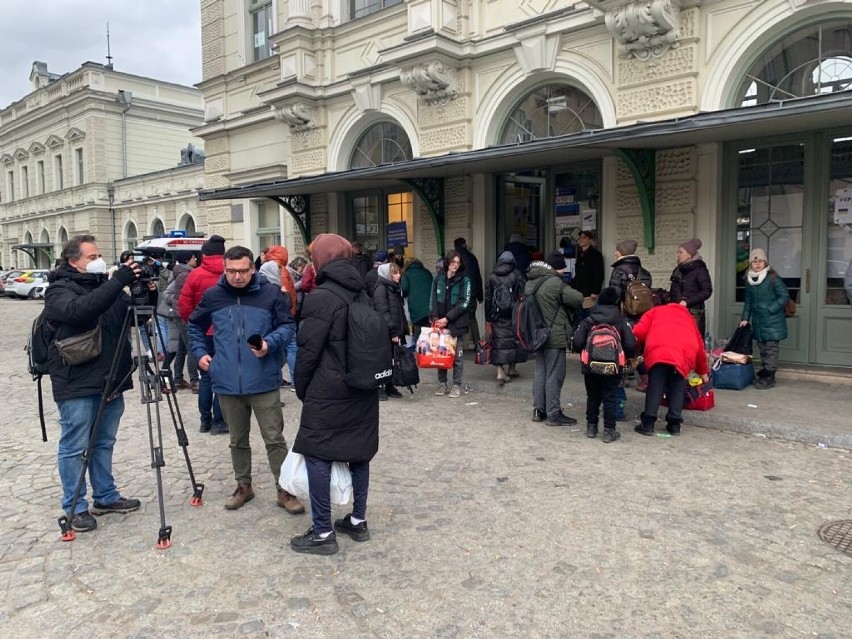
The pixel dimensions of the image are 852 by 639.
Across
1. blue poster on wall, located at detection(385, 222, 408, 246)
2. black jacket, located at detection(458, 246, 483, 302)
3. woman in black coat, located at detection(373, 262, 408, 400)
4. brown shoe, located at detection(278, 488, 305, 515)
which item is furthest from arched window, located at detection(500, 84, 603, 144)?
brown shoe, located at detection(278, 488, 305, 515)

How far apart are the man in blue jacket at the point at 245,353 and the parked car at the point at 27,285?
103ft

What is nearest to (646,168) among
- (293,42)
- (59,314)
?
(59,314)

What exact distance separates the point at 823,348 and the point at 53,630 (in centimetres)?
808

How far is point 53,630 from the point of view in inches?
125

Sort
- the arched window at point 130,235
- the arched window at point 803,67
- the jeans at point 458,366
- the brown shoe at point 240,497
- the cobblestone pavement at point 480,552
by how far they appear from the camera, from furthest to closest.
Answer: the arched window at point 130,235 → the jeans at point 458,366 → the arched window at point 803,67 → the brown shoe at point 240,497 → the cobblestone pavement at point 480,552

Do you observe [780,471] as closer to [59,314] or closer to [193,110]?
[59,314]

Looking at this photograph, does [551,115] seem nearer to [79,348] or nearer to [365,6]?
[365,6]

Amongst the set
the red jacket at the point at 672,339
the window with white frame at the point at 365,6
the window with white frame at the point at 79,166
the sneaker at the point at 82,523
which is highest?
the window with white frame at the point at 79,166

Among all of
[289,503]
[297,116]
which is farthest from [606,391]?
[297,116]

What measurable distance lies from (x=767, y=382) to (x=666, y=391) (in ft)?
7.16

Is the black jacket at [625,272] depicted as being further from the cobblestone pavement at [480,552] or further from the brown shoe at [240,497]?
the brown shoe at [240,497]

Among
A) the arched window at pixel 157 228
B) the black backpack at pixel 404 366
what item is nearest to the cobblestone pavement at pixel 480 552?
the black backpack at pixel 404 366

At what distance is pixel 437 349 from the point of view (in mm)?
7926

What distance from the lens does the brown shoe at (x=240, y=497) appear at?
459cm
